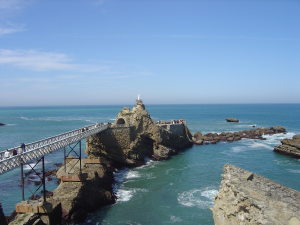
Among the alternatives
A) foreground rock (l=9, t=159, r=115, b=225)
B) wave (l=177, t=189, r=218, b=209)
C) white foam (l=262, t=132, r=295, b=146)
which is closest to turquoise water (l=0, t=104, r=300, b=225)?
wave (l=177, t=189, r=218, b=209)

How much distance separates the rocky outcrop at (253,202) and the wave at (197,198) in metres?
11.3

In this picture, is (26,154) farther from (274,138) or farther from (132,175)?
(274,138)

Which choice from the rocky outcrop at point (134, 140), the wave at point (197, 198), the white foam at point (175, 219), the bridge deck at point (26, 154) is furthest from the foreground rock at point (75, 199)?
the rocky outcrop at point (134, 140)

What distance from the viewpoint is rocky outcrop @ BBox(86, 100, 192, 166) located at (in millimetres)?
42688

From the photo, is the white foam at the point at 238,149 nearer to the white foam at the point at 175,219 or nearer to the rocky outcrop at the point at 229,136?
the rocky outcrop at the point at 229,136

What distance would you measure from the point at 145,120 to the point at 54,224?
86.5 feet

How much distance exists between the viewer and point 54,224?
2220 centimetres

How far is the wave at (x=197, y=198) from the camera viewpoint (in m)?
27.0

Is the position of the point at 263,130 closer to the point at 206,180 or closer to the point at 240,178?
the point at 206,180

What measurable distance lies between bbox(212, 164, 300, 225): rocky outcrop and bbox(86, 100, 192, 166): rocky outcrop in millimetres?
27454

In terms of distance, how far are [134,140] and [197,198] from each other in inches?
676

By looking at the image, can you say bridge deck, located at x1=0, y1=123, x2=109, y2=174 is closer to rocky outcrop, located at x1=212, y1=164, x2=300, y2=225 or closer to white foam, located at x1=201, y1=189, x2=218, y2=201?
rocky outcrop, located at x1=212, y1=164, x2=300, y2=225

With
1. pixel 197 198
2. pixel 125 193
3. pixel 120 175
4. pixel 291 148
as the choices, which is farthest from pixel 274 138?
pixel 125 193

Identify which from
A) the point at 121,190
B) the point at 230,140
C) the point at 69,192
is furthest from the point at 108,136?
the point at 230,140
